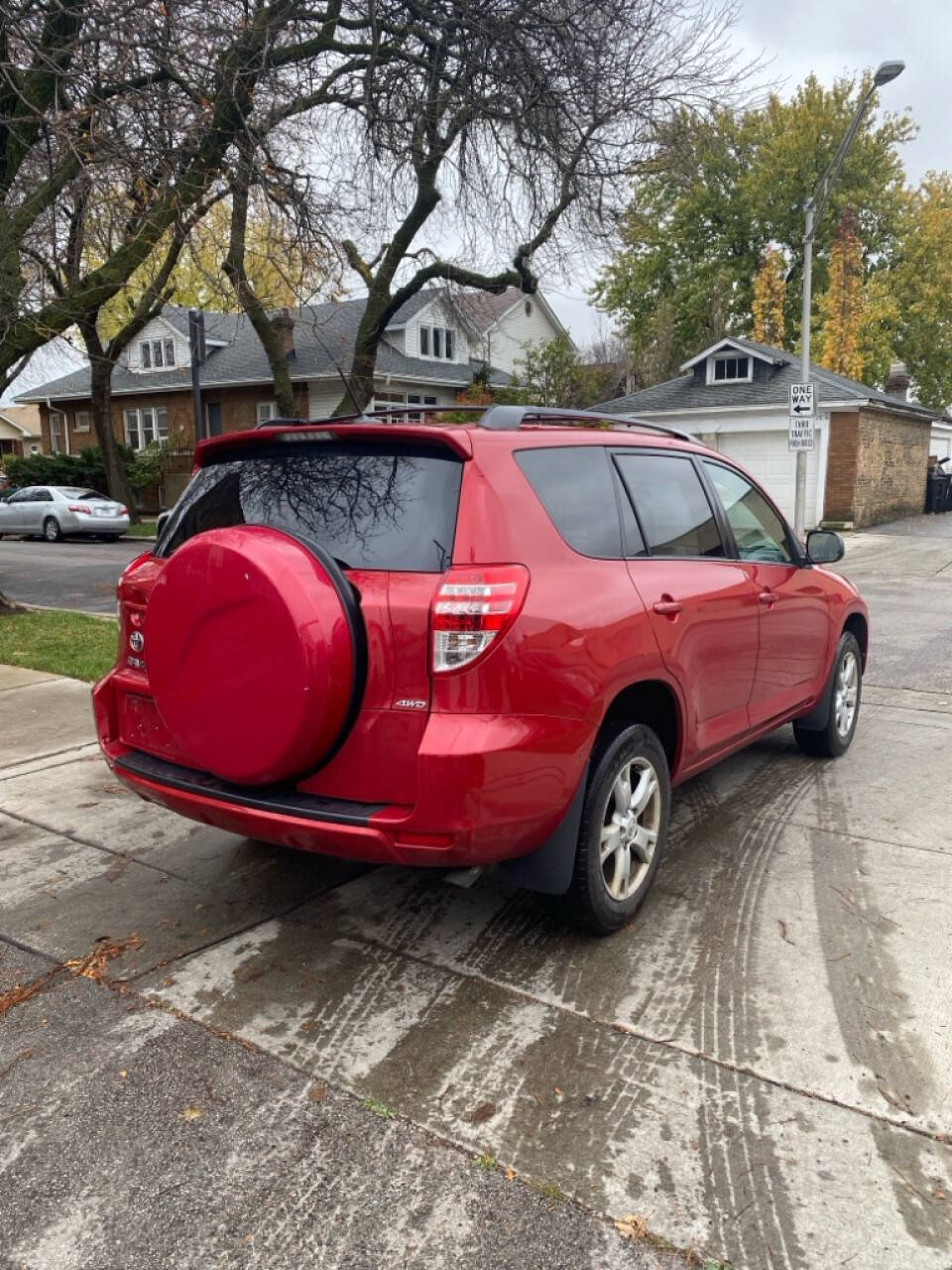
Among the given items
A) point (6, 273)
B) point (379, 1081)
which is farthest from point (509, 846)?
point (6, 273)

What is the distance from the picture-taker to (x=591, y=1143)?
2443 mm

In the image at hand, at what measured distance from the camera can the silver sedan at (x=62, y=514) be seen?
24.1 meters

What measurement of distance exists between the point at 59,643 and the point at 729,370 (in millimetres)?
21730

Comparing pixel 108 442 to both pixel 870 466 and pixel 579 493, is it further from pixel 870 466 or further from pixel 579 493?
pixel 579 493

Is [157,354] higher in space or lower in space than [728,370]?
higher

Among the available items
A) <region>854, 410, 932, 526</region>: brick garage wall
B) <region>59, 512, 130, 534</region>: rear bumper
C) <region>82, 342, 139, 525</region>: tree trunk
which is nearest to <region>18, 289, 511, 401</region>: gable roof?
<region>82, 342, 139, 525</region>: tree trunk

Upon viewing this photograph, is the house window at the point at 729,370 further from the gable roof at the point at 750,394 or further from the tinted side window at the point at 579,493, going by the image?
the tinted side window at the point at 579,493

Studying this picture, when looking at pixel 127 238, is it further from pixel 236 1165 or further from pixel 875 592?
pixel 875 592

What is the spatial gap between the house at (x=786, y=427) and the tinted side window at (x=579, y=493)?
1982cm

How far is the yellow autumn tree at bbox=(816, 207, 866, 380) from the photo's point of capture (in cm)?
3453

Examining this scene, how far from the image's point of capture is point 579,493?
3426 millimetres

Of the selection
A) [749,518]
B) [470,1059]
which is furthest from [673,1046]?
[749,518]

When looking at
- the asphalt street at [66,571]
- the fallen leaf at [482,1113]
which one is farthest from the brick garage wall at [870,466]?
the fallen leaf at [482,1113]

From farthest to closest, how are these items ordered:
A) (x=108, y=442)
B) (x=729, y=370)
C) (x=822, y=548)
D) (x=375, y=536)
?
1. (x=108, y=442)
2. (x=729, y=370)
3. (x=822, y=548)
4. (x=375, y=536)
